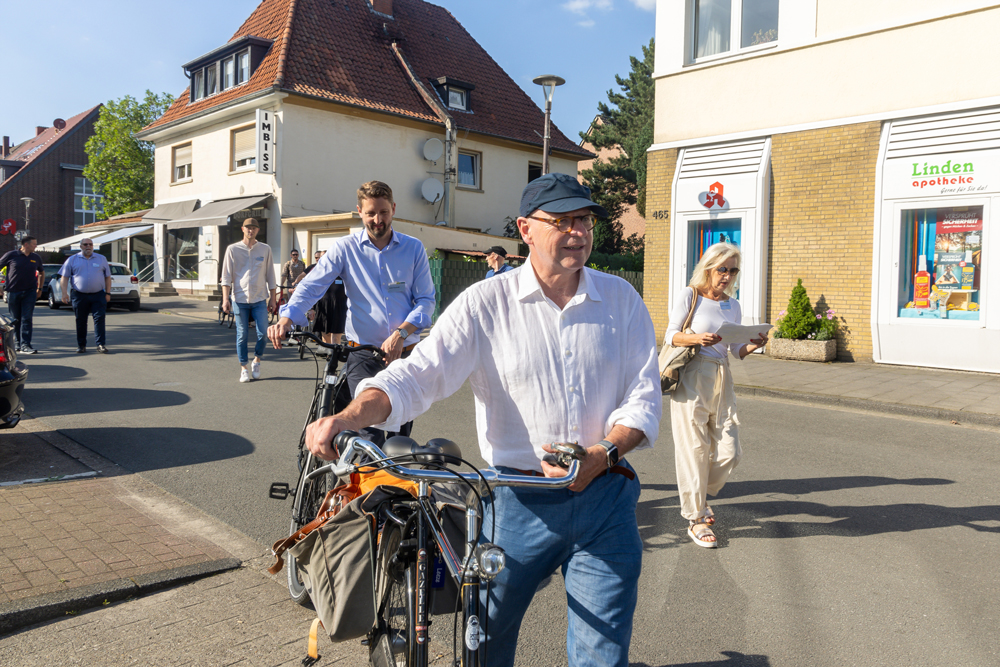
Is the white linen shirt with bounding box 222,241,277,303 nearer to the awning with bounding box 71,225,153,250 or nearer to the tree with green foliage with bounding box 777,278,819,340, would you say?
the tree with green foliage with bounding box 777,278,819,340

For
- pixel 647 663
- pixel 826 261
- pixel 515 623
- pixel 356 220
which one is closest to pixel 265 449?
pixel 647 663

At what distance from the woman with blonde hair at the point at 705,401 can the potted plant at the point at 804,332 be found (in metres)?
9.20

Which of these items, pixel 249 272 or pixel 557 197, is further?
pixel 249 272

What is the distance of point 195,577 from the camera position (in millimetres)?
3969

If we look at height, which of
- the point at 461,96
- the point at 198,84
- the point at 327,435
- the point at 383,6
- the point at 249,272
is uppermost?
the point at 383,6

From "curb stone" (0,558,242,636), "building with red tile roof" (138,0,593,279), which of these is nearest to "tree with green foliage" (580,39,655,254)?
"building with red tile roof" (138,0,593,279)

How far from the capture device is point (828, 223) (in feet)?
45.2

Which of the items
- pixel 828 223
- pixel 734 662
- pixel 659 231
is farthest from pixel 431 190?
pixel 734 662

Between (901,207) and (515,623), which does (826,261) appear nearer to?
(901,207)

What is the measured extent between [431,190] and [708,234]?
1434cm

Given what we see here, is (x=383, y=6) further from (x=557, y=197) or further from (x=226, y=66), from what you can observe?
(x=557, y=197)

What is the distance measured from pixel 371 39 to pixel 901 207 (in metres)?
21.5

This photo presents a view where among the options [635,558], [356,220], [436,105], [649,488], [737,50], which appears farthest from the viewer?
[436,105]

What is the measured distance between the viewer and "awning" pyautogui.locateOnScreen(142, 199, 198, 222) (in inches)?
1136
